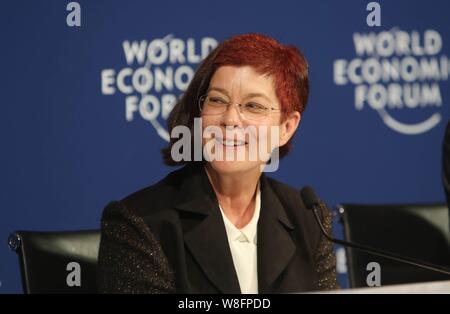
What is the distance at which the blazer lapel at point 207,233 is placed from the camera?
2100mm

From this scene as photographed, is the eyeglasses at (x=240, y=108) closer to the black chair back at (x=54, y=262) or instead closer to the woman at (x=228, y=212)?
the woman at (x=228, y=212)

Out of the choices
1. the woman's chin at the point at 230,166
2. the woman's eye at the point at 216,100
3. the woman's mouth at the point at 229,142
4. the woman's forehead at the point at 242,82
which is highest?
the woman's forehead at the point at 242,82

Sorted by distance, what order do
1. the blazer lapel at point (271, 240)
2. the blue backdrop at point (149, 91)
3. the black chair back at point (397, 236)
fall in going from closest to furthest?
the blazer lapel at point (271, 240) → the black chair back at point (397, 236) → the blue backdrop at point (149, 91)

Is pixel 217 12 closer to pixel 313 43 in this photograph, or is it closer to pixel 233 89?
pixel 313 43

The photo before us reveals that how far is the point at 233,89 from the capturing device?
7.18ft

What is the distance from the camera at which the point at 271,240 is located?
221cm

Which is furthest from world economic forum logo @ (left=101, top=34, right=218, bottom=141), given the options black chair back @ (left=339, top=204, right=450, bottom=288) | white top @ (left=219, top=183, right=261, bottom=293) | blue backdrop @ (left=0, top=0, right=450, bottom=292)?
white top @ (left=219, top=183, right=261, bottom=293)

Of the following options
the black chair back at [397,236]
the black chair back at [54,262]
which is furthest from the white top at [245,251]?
the black chair back at [397,236]

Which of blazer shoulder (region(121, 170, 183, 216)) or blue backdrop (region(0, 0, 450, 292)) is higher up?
blue backdrop (region(0, 0, 450, 292))

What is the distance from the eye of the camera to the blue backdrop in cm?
303

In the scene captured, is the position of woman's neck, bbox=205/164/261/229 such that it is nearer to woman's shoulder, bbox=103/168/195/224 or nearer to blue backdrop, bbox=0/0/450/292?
woman's shoulder, bbox=103/168/195/224

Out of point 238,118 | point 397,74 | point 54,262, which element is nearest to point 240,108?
point 238,118

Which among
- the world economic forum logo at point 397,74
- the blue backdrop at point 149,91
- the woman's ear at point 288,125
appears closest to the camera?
the woman's ear at point 288,125
